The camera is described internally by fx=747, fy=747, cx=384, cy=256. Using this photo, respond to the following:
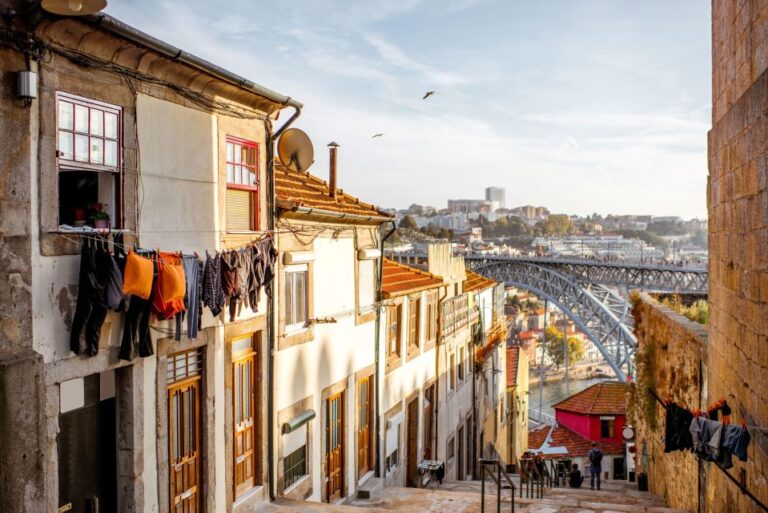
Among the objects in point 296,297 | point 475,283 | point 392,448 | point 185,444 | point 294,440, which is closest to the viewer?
point 185,444

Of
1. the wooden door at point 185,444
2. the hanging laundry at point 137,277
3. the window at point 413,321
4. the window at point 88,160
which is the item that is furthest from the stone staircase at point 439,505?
the window at point 88,160

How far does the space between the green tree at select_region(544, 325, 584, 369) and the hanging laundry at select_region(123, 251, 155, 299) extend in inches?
4005

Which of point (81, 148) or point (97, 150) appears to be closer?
point (81, 148)

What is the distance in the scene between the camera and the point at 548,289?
58000 mm

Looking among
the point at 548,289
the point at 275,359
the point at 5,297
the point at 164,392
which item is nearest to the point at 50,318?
the point at 5,297

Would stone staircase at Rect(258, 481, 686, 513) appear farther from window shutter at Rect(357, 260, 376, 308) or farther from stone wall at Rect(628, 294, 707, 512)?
window shutter at Rect(357, 260, 376, 308)

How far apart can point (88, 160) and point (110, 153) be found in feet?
0.95

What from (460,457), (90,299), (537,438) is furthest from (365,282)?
(537,438)

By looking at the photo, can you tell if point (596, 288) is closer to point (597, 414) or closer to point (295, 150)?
point (597, 414)

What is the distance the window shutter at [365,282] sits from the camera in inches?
481

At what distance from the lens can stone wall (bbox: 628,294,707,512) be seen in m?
9.95

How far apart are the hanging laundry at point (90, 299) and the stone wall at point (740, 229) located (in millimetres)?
5194

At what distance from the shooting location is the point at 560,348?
352ft

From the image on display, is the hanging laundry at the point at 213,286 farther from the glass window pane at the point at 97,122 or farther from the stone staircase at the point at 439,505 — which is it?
the stone staircase at the point at 439,505
